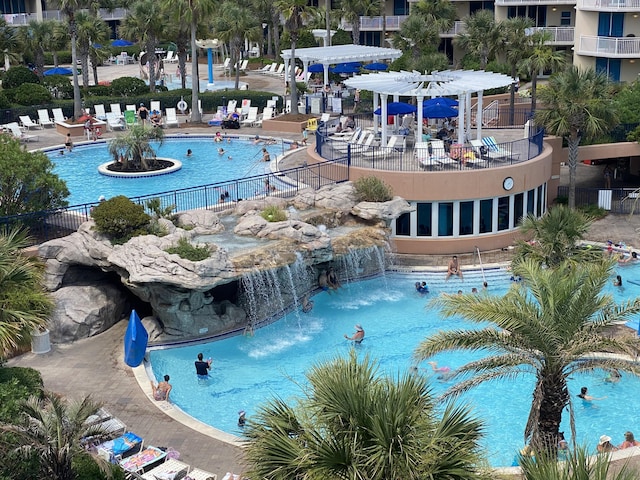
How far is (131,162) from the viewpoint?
41.1 metres

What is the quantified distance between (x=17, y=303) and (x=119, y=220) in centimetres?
806

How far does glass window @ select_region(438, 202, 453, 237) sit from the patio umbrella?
523cm

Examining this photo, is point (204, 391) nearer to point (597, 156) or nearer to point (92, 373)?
point (92, 373)

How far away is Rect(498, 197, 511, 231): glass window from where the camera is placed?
33.0 metres

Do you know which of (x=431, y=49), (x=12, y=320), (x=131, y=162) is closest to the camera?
(x=12, y=320)

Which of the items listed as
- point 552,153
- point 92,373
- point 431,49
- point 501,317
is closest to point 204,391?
point 92,373

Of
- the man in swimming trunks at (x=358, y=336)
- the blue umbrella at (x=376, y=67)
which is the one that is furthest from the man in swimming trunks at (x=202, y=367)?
the blue umbrella at (x=376, y=67)

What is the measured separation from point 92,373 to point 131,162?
63.1ft

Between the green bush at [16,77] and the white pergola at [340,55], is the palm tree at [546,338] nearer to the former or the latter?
the white pergola at [340,55]

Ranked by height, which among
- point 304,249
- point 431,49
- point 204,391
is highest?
point 431,49

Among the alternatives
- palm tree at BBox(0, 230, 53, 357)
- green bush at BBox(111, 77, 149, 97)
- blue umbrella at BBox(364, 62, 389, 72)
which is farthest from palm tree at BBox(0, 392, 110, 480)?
blue umbrella at BBox(364, 62, 389, 72)

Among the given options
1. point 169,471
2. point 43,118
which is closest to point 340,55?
point 43,118

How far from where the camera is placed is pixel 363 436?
12.4 m

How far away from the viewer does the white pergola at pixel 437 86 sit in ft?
113
